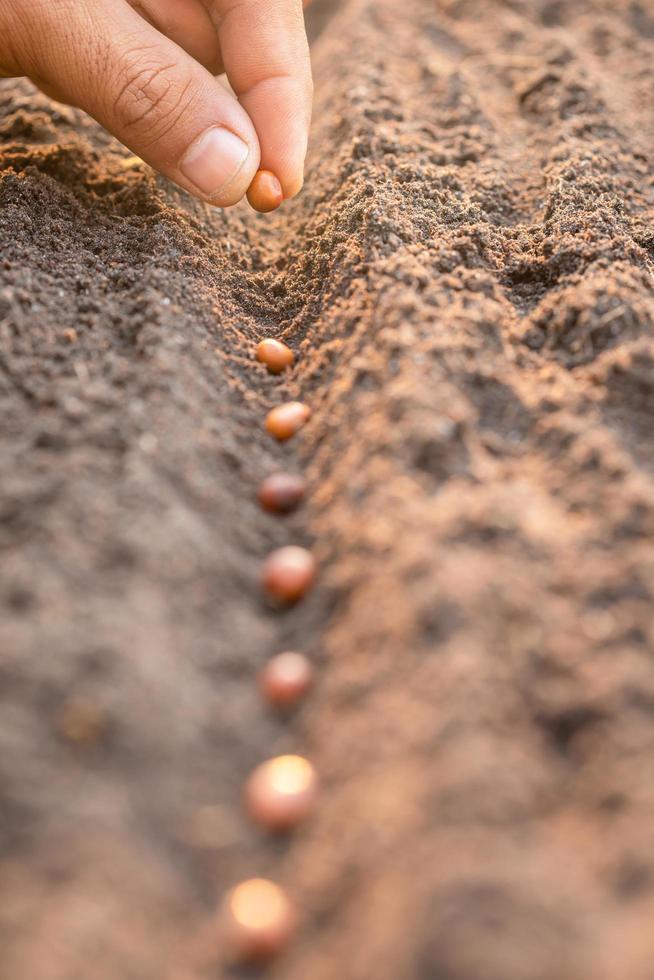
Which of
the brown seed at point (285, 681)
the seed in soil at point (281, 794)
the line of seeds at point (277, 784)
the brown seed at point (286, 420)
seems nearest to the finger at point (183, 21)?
the brown seed at point (286, 420)

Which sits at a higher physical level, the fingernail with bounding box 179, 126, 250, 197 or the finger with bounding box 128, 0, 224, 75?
the finger with bounding box 128, 0, 224, 75

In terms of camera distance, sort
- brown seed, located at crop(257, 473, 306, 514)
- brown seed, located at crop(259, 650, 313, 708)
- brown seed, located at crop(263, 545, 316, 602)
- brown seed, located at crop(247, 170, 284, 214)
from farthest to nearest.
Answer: brown seed, located at crop(247, 170, 284, 214) → brown seed, located at crop(257, 473, 306, 514) → brown seed, located at crop(263, 545, 316, 602) → brown seed, located at crop(259, 650, 313, 708)

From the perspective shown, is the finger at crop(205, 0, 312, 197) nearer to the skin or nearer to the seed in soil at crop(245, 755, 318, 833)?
the skin

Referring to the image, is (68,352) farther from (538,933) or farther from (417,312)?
(538,933)

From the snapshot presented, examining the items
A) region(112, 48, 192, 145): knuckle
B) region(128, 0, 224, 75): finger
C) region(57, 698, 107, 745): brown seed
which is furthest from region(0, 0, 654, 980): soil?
region(128, 0, 224, 75): finger

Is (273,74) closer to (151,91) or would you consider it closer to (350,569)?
(151,91)

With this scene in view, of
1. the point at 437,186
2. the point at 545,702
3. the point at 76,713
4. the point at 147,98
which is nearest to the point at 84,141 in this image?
the point at 147,98
